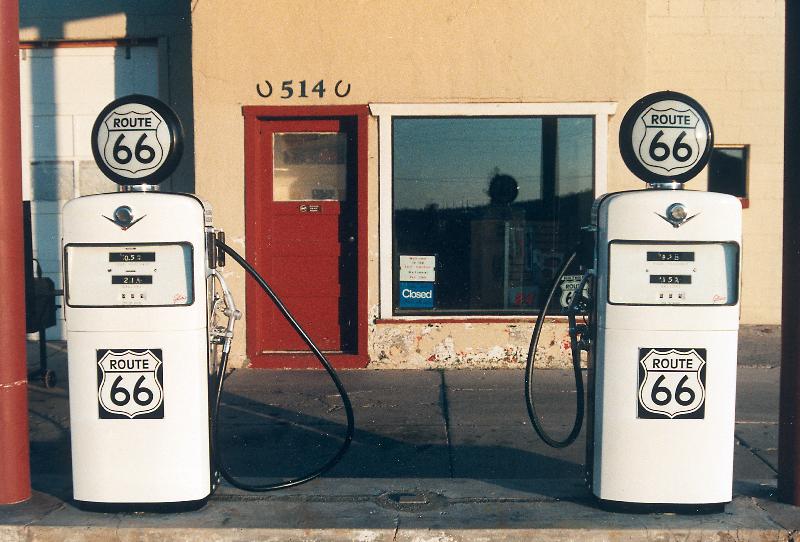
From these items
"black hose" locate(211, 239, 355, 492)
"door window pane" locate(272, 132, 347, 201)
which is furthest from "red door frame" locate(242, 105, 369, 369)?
"black hose" locate(211, 239, 355, 492)

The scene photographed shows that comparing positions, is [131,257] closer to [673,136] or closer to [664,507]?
[673,136]

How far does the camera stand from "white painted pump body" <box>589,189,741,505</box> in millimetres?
4219

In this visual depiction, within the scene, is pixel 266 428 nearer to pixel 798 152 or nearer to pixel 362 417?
pixel 362 417

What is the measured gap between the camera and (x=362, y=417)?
21.6 feet

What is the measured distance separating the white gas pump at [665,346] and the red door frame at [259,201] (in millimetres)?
3918

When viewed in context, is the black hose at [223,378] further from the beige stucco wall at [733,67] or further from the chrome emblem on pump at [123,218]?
the beige stucco wall at [733,67]

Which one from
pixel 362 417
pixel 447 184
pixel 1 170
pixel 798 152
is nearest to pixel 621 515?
Answer: pixel 798 152

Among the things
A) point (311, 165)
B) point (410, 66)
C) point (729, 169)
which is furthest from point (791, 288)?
point (729, 169)

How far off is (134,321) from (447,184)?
4436mm

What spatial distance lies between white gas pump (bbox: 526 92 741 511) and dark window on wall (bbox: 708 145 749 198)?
6230 millimetres

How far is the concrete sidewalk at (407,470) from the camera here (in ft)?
14.0

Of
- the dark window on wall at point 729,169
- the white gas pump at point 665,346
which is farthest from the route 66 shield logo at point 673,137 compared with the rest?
the dark window on wall at point 729,169

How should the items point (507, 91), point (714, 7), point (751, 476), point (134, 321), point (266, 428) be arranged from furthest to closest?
point (714, 7) < point (507, 91) < point (266, 428) < point (751, 476) < point (134, 321)

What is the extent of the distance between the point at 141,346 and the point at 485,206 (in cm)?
455
